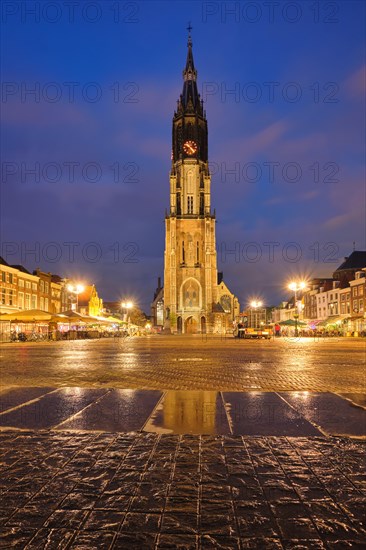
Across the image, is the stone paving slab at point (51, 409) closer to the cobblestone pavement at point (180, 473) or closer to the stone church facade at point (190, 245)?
the cobblestone pavement at point (180, 473)

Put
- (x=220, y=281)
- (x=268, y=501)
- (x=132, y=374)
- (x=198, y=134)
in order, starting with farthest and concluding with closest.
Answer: (x=220, y=281) → (x=198, y=134) → (x=132, y=374) → (x=268, y=501)

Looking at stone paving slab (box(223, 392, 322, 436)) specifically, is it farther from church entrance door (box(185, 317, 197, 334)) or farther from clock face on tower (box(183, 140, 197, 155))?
clock face on tower (box(183, 140, 197, 155))

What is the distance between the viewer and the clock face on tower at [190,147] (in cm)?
9475

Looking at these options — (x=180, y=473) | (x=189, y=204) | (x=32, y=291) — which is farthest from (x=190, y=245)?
(x=180, y=473)

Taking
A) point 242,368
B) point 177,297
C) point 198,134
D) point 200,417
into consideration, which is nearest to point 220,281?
point 177,297

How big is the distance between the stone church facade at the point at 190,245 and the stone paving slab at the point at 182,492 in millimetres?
79415

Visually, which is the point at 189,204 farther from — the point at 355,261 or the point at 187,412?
the point at 187,412

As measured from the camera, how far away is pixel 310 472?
12.0 ft

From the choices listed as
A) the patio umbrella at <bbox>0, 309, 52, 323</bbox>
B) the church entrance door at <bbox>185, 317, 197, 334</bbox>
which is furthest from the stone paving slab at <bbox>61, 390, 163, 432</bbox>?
the church entrance door at <bbox>185, 317, 197, 334</bbox>

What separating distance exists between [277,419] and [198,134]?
315 ft

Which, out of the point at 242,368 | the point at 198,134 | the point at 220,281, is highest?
the point at 198,134

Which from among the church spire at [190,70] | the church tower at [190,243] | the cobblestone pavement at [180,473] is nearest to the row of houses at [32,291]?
the church tower at [190,243]

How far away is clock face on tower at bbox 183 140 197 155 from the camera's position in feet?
311

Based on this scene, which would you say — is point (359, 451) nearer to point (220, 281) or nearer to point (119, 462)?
point (119, 462)
